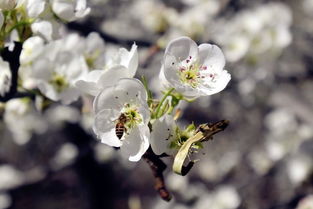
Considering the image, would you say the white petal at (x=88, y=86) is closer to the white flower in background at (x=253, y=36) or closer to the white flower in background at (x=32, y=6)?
the white flower in background at (x=32, y=6)

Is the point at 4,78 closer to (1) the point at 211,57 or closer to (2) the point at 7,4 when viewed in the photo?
(2) the point at 7,4

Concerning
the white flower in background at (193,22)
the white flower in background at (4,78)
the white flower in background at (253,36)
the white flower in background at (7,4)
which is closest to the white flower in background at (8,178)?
the white flower in background at (193,22)

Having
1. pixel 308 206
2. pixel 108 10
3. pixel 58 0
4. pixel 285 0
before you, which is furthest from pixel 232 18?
pixel 285 0

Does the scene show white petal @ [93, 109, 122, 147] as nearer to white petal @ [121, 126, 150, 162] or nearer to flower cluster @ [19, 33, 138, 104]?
white petal @ [121, 126, 150, 162]

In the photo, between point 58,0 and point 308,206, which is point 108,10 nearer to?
point 308,206

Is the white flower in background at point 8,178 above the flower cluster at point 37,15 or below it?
below

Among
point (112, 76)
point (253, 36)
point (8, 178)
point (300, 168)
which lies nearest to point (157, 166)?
point (112, 76)
